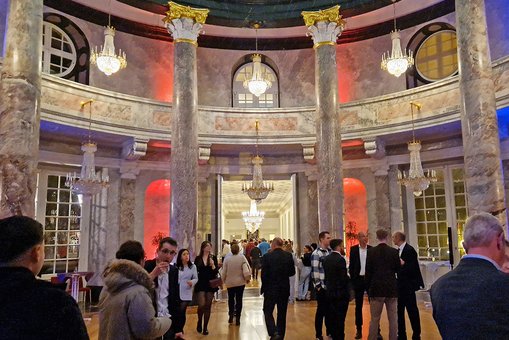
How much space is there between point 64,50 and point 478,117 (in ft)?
38.6

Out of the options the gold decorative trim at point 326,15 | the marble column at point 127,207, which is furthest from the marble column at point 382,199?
the marble column at point 127,207

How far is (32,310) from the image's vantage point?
5.77ft

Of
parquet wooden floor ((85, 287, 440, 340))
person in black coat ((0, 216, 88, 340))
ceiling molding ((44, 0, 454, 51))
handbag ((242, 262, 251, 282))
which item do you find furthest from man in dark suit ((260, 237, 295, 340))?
ceiling molding ((44, 0, 454, 51))

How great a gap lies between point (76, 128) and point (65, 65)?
8.55 ft

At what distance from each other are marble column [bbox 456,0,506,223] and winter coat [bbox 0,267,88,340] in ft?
26.6

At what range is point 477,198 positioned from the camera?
27.6ft

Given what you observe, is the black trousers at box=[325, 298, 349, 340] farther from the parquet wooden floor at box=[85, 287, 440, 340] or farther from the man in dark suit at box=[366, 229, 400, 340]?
the parquet wooden floor at box=[85, 287, 440, 340]

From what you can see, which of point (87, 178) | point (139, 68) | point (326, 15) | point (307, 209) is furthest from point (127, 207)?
point (326, 15)

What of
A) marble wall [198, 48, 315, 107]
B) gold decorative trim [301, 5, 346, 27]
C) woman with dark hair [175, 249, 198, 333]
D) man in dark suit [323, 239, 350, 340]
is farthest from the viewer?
marble wall [198, 48, 315, 107]

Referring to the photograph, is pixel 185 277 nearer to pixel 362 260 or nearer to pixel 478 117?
pixel 362 260

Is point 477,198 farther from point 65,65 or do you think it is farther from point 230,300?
point 65,65

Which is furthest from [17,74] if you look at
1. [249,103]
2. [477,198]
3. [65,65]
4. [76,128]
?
[249,103]

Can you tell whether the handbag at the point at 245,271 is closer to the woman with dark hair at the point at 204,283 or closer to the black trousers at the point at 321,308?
the woman with dark hair at the point at 204,283

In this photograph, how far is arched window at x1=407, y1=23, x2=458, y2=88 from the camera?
47.7 ft
